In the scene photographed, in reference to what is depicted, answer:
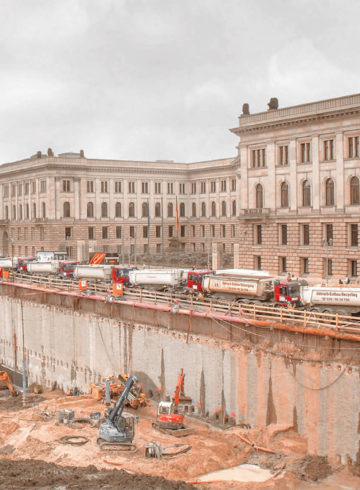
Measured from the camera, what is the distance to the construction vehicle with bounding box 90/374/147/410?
39.2 meters

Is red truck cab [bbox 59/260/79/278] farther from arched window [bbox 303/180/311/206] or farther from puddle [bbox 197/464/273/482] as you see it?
puddle [bbox 197/464/273/482]

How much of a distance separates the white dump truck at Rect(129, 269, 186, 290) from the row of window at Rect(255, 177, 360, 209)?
702 inches

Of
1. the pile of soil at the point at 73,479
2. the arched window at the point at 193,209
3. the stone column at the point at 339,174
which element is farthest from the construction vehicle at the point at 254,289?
the arched window at the point at 193,209

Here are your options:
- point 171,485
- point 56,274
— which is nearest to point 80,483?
point 171,485

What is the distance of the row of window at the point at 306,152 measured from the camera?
192 ft

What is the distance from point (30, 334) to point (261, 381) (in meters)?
28.2

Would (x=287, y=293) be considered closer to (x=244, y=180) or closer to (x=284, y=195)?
(x=284, y=195)

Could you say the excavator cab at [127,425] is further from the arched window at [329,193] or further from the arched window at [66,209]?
the arched window at [66,209]

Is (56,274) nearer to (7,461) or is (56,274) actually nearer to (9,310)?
(9,310)

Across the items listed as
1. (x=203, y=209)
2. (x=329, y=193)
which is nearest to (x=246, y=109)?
(x=329, y=193)

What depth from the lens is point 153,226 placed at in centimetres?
11488

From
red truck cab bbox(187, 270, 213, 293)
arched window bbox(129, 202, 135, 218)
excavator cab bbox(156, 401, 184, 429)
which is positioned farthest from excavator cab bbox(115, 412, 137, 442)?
arched window bbox(129, 202, 135, 218)

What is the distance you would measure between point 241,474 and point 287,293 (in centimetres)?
1329

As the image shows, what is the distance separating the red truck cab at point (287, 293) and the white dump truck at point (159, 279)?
38.5 feet
